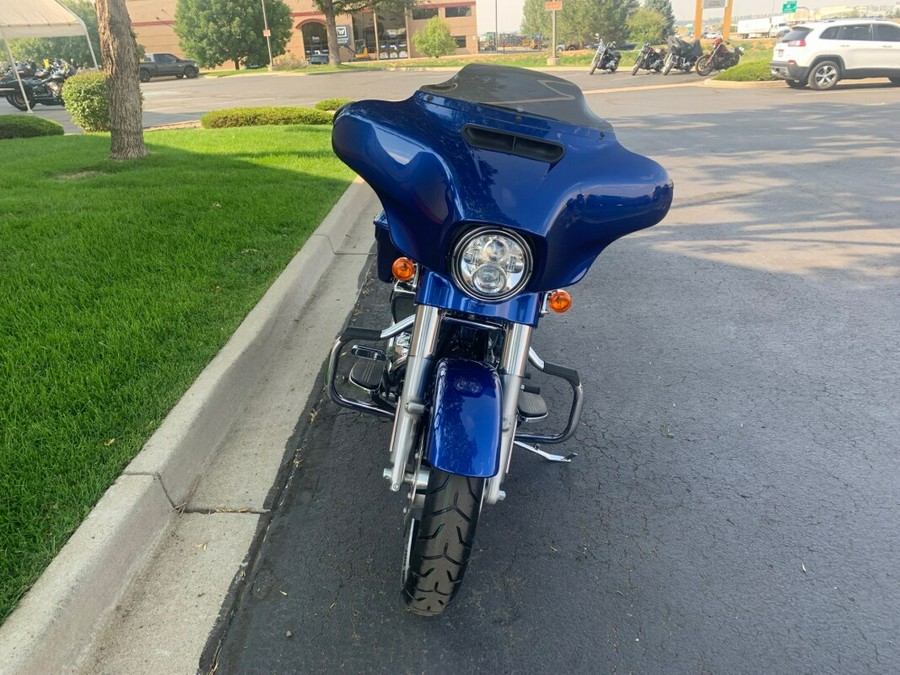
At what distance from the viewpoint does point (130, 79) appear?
7.47 metres

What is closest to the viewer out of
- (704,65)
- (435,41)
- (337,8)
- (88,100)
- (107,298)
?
(107,298)

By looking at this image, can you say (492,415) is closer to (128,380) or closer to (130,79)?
(128,380)

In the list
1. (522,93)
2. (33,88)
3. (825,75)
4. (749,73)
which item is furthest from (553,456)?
(33,88)

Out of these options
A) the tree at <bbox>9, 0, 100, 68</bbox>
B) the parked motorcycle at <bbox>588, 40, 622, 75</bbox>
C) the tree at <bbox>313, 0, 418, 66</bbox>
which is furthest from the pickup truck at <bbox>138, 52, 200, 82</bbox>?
the parked motorcycle at <bbox>588, 40, 622, 75</bbox>

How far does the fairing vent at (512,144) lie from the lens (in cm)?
183

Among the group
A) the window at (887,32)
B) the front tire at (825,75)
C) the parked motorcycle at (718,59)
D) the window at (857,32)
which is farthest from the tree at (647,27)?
the front tire at (825,75)

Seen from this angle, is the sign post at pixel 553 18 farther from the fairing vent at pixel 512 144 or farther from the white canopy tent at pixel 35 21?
the fairing vent at pixel 512 144

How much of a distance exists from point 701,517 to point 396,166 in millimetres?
1919

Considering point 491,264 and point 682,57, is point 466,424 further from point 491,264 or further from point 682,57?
point 682,57

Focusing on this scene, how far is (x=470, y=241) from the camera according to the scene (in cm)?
175

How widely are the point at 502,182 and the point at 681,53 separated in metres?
26.4

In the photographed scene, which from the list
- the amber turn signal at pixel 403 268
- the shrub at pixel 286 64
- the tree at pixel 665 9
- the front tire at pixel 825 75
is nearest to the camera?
the amber turn signal at pixel 403 268

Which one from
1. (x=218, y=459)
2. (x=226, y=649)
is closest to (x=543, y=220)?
(x=226, y=649)

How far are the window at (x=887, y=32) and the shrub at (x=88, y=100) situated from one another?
62.9ft
